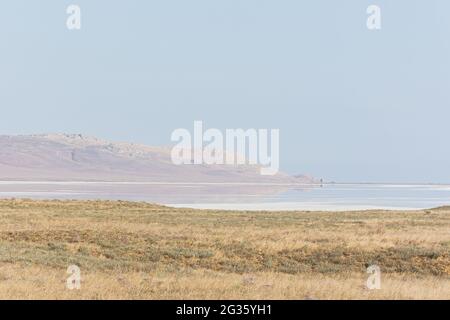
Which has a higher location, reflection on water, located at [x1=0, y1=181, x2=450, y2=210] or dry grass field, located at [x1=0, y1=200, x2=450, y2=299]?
dry grass field, located at [x1=0, y1=200, x2=450, y2=299]

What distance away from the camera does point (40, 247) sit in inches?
1172

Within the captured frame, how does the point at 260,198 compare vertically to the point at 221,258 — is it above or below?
below

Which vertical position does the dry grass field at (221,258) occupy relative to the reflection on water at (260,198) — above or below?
above

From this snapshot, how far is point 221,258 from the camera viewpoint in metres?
28.0

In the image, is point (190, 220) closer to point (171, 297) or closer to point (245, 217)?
point (245, 217)

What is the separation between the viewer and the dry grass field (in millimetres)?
19047

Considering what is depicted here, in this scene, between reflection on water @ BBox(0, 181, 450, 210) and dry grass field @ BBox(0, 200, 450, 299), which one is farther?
reflection on water @ BBox(0, 181, 450, 210)

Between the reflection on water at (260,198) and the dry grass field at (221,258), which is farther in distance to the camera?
the reflection on water at (260,198)

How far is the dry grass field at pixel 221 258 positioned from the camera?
1905 cm

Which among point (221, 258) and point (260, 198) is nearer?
point (221, 258)
